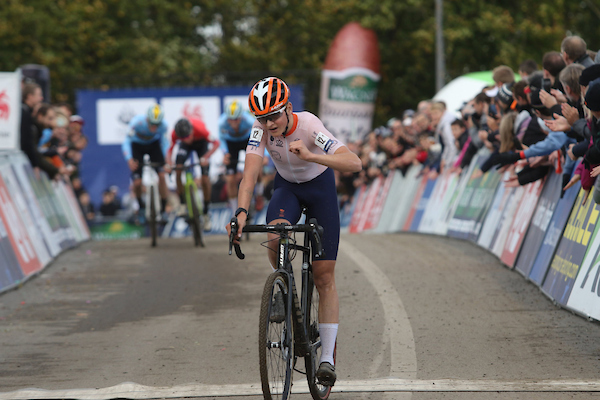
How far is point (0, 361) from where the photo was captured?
7.32 metres

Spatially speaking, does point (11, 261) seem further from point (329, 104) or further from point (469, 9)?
point (469, 9)

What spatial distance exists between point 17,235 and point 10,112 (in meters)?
2.80

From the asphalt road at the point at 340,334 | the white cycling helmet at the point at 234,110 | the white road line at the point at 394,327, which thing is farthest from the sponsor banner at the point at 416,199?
the white road line at the point at 394,327

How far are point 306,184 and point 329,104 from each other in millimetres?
26689

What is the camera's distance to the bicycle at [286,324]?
513 centimetres

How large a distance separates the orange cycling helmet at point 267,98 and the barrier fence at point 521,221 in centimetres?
363

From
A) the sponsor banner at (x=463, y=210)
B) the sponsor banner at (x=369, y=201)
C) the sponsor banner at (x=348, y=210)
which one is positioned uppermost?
the sponsor banner at (x=463, y=210)

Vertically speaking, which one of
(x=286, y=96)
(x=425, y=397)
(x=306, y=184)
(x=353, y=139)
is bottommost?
(x=353, y=139)

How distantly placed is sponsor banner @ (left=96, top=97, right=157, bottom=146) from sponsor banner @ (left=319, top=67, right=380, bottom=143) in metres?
6.37

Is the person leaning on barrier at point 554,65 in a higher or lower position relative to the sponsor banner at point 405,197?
higher

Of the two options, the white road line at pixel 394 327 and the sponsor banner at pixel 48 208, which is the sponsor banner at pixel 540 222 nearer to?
the white road line at pixel 394 327

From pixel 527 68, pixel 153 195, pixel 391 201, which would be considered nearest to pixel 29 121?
pixel 153 195

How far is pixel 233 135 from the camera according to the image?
15078 mm

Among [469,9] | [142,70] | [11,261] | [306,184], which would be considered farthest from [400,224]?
[142,70]
